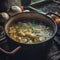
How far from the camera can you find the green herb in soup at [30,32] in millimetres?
1449

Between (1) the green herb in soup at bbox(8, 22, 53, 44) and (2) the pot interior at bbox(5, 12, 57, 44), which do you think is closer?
(1) the green herb in soup at bbox(8, 22, 53, 44)

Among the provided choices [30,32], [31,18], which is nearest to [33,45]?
[30,32]

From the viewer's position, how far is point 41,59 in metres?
1.54

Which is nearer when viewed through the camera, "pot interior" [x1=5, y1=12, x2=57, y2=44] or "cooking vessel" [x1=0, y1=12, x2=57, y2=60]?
"cooking vessel" [x1=0, y1=12, x2=57, y2=60]

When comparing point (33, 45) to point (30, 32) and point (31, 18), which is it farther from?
point (31, 18)

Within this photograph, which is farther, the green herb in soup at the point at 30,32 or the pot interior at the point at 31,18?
the pot interior at the point at 31,18

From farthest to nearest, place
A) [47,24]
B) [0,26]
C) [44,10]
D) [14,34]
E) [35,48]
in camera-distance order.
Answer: [44,10]
[0,26]
[47,24]
[14,34]
[35,48]

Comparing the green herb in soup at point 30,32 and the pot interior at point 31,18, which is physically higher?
the pot interior at point 31,18

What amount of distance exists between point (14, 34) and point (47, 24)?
0.34 metres

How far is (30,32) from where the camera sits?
60.6 inches

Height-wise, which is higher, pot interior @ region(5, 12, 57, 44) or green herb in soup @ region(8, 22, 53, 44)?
pot interior @ region(5, 12, 57, 44)

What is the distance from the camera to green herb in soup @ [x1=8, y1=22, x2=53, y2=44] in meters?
1.45

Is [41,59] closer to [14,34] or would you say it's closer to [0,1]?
[14,34]

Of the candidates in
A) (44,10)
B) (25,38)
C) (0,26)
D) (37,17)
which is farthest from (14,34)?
(44,10)
